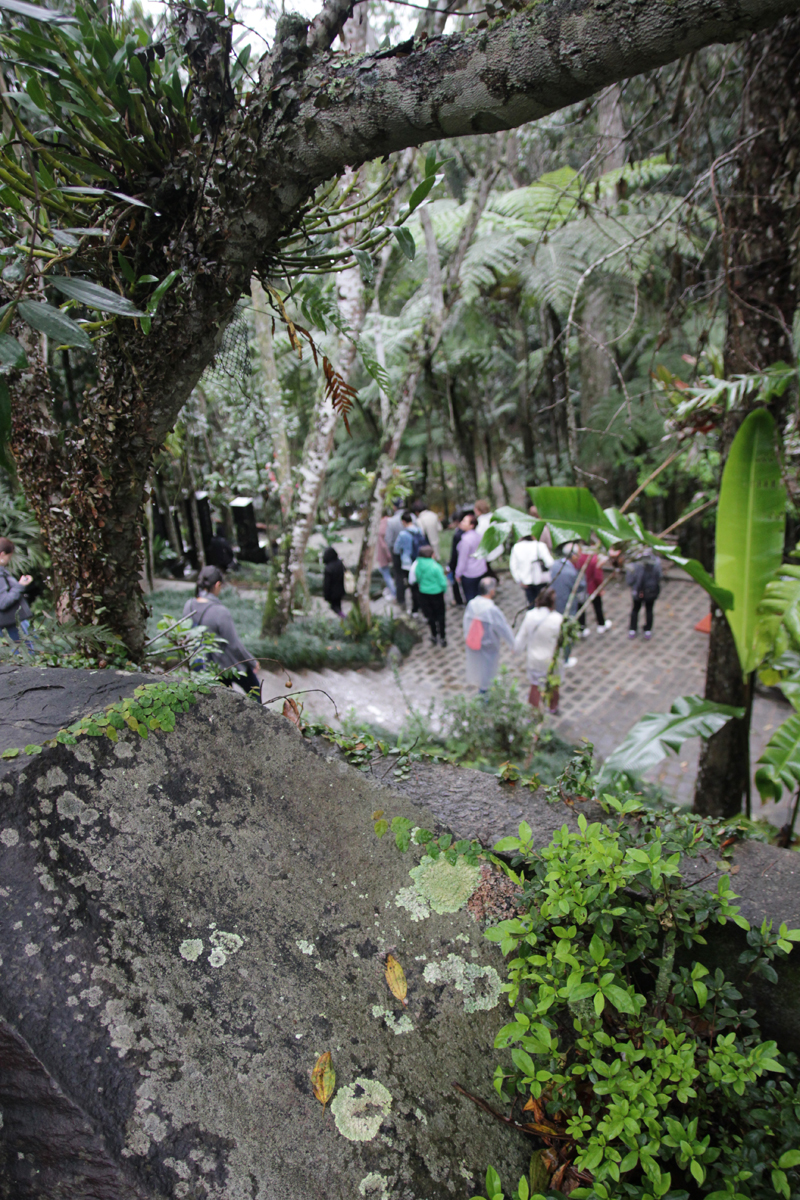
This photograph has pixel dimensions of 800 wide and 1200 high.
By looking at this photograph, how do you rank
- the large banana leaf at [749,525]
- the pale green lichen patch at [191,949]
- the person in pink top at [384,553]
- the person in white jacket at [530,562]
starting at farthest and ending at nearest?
1. the person in pink top at [384,553]
2. the person in white jacket at [530,562]
3. the large banana leaf at [749,525]
4. the pale green lichen patch at [191,949]

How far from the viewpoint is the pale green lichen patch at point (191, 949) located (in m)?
1.61

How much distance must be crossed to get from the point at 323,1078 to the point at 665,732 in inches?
97.1

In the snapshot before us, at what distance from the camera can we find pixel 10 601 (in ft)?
17.5

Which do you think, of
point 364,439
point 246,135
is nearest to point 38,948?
point 246,135

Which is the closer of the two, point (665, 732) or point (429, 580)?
point (665, 732)

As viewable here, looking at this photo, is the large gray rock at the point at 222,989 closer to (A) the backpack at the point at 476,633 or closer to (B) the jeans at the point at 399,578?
(A) the backpack at the point at 476,633

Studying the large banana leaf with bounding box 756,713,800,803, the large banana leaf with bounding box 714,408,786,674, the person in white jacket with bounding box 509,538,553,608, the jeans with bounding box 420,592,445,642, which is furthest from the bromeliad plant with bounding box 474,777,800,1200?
the jeans with bounding box 420,592,445,642

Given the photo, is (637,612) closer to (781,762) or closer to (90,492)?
(781,762)

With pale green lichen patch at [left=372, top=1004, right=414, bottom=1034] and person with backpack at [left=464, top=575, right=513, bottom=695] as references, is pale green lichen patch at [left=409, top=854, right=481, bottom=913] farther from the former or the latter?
person with backpack at [left=464, top=575, right=513, bottom=695]

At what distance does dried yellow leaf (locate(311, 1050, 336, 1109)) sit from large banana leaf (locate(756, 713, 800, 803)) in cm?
225

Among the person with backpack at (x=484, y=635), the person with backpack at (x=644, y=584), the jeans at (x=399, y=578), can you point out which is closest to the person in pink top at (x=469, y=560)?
the jeans at (x=399, y=578)

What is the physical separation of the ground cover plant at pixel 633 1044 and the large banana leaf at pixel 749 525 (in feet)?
7.02

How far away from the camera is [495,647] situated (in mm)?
6305

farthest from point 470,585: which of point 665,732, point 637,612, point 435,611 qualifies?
point 665,732
